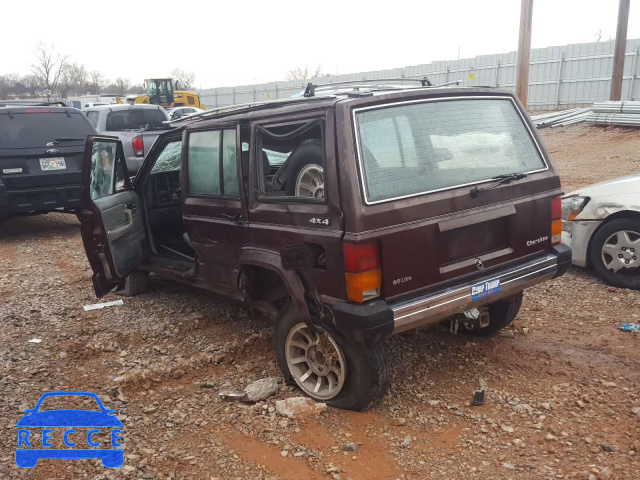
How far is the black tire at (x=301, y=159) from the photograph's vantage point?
3.51 meters

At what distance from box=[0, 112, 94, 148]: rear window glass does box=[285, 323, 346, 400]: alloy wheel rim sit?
249 inches

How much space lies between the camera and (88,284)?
6383 millimetres

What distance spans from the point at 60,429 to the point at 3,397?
→ 0.68 metres

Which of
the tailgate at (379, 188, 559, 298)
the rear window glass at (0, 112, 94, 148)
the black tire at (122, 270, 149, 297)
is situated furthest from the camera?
the rear window glass at (0, 112, 94, 148)

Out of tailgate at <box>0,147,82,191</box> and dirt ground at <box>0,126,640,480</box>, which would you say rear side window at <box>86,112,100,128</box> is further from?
dirt ground at <box>0,126,640,480</box>

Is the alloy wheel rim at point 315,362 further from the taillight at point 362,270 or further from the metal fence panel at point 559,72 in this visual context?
the metal fence panel at point 559,72

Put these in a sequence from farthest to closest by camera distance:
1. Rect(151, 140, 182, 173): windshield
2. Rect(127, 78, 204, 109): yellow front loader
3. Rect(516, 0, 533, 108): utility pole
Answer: Rect(127, 78, 204, 109): yellow front loader < Rect(516, 0, 533, 108): utility pole < Rect(151, 140, 182, 173): windshield

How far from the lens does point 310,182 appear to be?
359cm

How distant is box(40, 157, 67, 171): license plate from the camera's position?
8219mm

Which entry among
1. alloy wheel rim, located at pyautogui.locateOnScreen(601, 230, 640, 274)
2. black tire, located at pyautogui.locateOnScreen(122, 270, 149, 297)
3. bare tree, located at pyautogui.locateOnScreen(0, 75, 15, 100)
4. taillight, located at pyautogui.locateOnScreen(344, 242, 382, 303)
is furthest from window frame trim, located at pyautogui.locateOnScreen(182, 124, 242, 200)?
bare tree, located at pyautogui.locateOnScreen(0, 75, 15, 100)

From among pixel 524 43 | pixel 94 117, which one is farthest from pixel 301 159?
pixel 524 43

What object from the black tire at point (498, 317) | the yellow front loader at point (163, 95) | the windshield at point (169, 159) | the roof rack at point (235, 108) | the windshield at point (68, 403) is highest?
the yellow front loader at point (163, 95)

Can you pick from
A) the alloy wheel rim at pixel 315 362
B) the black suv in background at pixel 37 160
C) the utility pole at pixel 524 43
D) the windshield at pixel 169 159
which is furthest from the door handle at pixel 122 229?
the utility pole at pixel 524 43

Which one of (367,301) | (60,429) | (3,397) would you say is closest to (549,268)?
(367,301)
